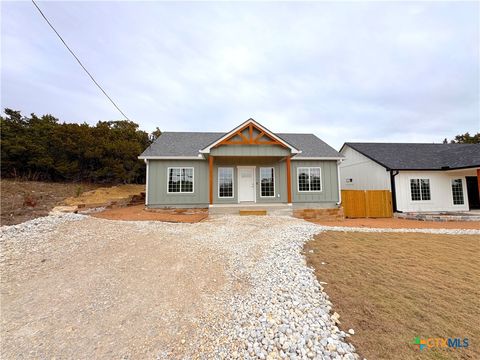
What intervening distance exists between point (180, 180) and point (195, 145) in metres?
2.80

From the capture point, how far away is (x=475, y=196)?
1425 centimetres

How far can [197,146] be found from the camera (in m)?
13.5

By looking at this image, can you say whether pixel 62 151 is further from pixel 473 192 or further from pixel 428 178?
pixel 473 192

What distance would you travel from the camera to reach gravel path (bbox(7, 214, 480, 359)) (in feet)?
7.79

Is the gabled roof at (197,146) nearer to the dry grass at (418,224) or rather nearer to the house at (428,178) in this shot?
the house at (428,178)

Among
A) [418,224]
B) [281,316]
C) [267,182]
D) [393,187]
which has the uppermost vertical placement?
[267,182]

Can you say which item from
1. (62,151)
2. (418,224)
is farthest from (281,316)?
(62,151)

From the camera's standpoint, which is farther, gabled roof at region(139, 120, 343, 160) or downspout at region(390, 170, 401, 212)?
downspout at region(390, 170, 401, 212)

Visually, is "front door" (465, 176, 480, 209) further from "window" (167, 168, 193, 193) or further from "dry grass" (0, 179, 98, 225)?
"dry grass" (0, 179, 98, 225)

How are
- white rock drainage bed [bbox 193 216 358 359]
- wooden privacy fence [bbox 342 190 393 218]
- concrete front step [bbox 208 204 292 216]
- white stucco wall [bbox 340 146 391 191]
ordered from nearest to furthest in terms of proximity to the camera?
1. white rock drainage bed [bbox 193 216 358 359]
2. concrete front step [bbox 208 204 292 216]
3. wooden privacy fence [bbox 342 190 393 218]
4. white stucco wall [bbox 340 146 391 191]

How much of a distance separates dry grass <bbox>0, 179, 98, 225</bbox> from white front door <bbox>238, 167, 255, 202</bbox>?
30.5 feet

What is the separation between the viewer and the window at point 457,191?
13.7 m

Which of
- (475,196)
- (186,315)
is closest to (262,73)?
(186,315)

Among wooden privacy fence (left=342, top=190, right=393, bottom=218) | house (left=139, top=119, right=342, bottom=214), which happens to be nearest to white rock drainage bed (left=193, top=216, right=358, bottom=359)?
house (left=139, top=119, right=342, bottom=214)
